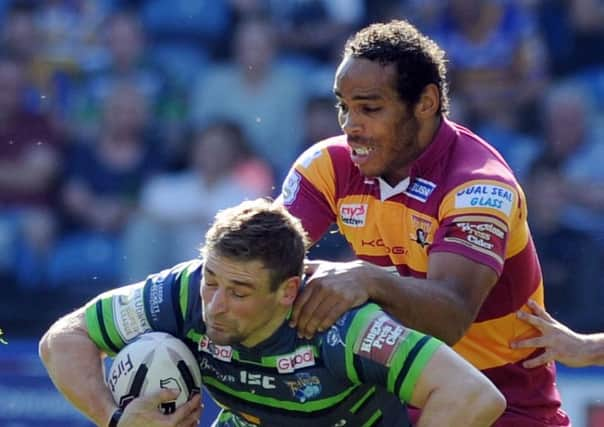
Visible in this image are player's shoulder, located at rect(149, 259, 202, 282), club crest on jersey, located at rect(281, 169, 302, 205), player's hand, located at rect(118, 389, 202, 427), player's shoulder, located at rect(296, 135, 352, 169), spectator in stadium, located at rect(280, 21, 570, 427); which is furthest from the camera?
club crest on jersey, located at rect(281, 169, 302, 205)

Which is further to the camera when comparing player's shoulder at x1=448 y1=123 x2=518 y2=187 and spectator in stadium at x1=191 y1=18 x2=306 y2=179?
spectator in stadium at x1=191 y1=18 x2=306 y2=179

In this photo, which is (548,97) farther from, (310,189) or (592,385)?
(310,189)

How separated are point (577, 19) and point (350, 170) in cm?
616

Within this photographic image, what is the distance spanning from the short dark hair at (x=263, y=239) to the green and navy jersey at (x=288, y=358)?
0.80ft

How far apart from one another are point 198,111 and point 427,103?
19.8 ft

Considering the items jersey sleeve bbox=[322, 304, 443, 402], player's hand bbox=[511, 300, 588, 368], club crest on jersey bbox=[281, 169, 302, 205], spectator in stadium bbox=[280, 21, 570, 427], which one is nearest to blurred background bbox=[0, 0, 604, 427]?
club crest on jersey bbox=[281, 169, 302, 205]

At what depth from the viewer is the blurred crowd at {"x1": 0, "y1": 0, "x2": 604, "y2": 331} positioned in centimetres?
1063

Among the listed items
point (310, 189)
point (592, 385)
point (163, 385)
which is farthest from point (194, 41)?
point (163, 385)

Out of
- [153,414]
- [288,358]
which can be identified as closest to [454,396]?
[288,358]

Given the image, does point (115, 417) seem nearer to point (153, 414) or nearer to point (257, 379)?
point (153, 414)

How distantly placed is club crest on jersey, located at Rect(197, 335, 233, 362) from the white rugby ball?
0.06 m

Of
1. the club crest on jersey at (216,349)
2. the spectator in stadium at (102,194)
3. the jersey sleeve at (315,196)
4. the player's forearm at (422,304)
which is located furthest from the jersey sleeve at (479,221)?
the spectator in stadium at (102,194)

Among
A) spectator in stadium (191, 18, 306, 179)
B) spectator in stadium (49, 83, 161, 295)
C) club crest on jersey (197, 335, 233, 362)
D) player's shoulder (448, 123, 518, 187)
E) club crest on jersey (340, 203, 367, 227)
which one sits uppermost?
player's shoulder (448, 123, 518, 187)

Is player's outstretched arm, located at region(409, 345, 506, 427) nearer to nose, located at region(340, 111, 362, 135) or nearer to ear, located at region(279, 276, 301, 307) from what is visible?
ear, located at region(279, 276, 301, 307)
